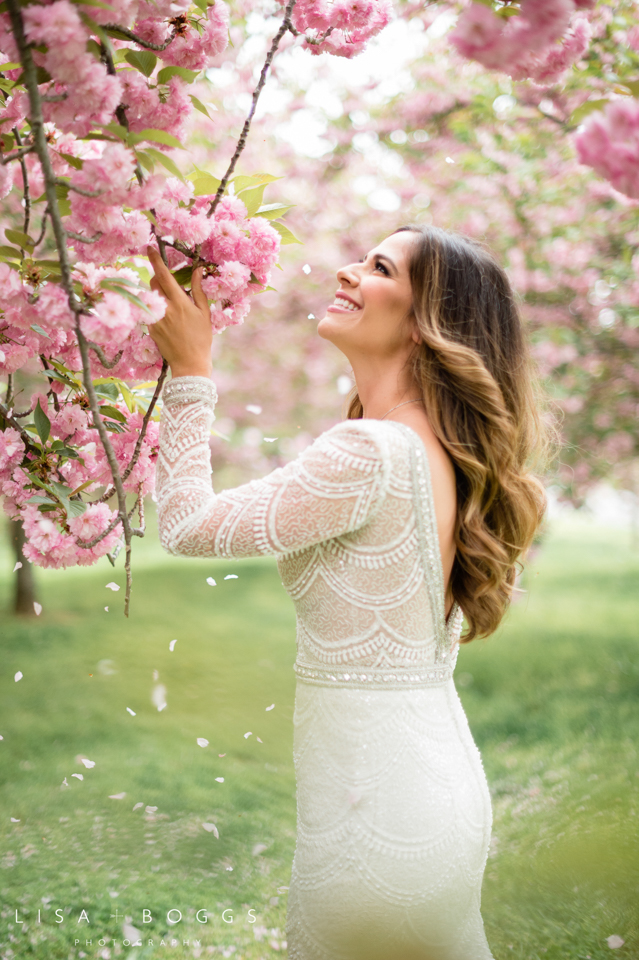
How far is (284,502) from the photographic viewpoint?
1.39 metres

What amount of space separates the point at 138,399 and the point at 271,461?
1253 cm

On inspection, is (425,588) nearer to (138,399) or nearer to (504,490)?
(504,490)

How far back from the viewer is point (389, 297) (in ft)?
5.44

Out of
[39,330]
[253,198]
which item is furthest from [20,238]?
[253,198]

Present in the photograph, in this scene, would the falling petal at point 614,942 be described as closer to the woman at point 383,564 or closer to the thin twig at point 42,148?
the woman at point 383,564

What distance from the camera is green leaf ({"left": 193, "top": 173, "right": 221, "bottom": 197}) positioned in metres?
1.45

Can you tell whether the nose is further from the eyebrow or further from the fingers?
the fingers

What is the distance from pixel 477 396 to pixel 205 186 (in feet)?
2.32

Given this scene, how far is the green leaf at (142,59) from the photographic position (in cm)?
132

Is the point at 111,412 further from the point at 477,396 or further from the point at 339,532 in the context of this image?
the point at 477,396

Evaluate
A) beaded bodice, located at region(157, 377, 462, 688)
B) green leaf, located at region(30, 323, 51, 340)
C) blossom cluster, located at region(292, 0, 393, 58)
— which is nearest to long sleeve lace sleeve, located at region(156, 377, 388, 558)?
beaded bodice, located at region(157, 377, 462, 688)

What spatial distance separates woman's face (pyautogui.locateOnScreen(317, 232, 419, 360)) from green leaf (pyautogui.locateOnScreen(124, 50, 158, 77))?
55cm

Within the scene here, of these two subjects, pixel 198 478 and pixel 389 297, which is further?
pixel 389 297

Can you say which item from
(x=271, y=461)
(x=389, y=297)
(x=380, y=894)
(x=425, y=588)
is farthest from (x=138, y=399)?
(x=271, y=461)
